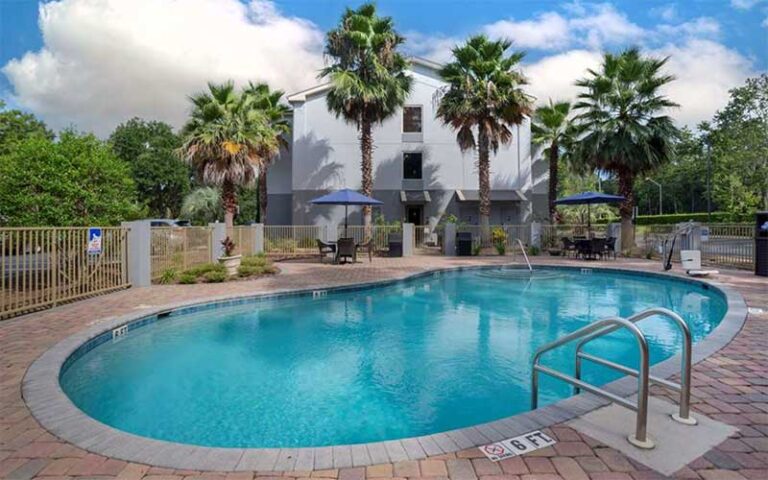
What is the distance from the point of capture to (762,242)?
11242mm

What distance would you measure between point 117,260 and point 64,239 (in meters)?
1.83

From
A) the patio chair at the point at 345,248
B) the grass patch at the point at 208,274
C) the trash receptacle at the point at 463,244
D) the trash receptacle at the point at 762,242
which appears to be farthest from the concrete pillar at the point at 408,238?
the trash receptacle at the point at 762,242

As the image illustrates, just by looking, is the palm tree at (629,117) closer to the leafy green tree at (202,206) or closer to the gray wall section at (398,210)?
Answer: the gray wall section at (398,210)

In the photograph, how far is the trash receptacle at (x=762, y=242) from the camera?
11195 mm

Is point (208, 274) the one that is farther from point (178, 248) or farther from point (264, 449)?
point (264, 449)

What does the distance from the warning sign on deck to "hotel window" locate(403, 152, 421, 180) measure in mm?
21760

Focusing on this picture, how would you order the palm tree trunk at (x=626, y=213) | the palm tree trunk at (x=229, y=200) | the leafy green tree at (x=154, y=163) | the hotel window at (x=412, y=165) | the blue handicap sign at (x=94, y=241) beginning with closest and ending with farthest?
the blue handicap sign at (x=94, y=241), the palm tree trunk at (x=626, y=213), the palm tree trunk at (x=229, y=200), the hotel window at (x=412, y=165), the leafy green tree at (x=154, y=163)

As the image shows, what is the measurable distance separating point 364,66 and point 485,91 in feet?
17.8

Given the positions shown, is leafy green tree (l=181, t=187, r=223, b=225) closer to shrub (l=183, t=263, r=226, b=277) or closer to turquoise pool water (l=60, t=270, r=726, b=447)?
shrub (l=183, t=263, r=226, b=277)

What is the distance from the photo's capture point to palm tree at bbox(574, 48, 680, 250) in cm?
1666

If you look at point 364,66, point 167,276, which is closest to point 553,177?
point 364,66

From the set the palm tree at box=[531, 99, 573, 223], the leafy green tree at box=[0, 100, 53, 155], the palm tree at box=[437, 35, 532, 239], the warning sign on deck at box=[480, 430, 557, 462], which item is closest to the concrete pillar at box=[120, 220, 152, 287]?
the warning sign on deck at box=[480, 430, 557, 462]

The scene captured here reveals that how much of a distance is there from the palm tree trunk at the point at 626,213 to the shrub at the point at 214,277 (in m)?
16.0

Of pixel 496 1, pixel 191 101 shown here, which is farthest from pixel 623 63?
pixel 191 101
